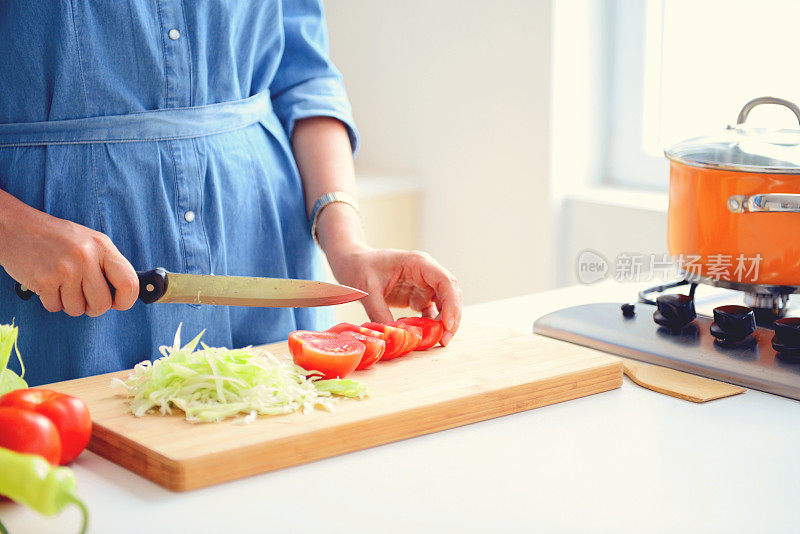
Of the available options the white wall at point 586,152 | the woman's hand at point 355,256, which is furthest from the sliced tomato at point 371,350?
the white wall at point 586,152

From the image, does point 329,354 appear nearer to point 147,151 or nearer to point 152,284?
point 152,284

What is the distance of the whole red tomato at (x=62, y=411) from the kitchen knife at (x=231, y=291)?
0.24 metres

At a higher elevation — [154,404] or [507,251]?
[154,404]

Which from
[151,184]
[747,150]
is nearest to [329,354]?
[151,184]

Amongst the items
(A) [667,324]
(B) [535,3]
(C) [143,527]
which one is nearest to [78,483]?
(C) [143,527]

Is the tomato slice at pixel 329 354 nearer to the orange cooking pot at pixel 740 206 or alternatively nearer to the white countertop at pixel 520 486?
the white countertop at pixel 520 486

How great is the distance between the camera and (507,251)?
2834mm

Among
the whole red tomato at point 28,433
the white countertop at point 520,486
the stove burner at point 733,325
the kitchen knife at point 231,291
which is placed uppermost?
the kitchen knife at point 231,291

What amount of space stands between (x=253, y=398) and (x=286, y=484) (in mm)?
130

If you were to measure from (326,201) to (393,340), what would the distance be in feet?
1.12

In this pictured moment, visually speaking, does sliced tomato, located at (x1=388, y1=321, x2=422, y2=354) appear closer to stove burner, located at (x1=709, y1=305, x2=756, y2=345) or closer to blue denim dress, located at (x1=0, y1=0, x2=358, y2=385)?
blue denim dress, located at (x1=0, y1=0, x2=358, y2=385)

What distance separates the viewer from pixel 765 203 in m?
1.22

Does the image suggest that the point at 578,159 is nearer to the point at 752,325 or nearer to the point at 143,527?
the point at 752,325

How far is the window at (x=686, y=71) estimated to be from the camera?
7.97 ft
